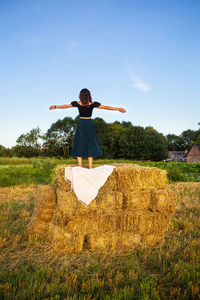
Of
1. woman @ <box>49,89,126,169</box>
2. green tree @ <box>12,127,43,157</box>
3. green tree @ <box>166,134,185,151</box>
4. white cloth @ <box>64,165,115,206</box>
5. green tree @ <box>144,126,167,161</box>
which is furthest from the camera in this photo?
green tree @ <box>166,134,185,151</box>

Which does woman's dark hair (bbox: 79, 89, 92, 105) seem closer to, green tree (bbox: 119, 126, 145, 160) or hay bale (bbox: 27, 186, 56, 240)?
hay bale (bbox: 27, 186, 56, 240)

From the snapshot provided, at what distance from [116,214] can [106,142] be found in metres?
51.6

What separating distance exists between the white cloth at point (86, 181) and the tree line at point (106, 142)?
39.3 meters

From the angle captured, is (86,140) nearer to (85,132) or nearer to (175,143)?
(85,132)

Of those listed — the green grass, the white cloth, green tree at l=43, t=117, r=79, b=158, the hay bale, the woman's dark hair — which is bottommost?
the green grass

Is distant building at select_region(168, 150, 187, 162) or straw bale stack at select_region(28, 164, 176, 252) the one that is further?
distant building at select_region(168, 150, 187, 162)

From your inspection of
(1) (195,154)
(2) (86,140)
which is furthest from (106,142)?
(2) (86,140)

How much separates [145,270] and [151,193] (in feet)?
5.38

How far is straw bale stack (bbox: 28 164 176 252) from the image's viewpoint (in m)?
4.39

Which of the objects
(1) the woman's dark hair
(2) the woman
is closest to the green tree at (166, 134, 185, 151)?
(2) the woman

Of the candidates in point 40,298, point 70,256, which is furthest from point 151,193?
point 40,298

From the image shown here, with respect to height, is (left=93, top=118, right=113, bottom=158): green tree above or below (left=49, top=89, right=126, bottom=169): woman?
above

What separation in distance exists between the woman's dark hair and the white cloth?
1.62 m

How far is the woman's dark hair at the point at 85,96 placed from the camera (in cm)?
531
